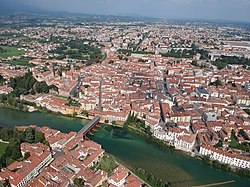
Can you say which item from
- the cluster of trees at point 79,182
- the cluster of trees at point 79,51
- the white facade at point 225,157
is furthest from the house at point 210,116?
the cluster of trees at point 79,51

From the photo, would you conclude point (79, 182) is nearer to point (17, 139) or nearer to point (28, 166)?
point (28, 166)

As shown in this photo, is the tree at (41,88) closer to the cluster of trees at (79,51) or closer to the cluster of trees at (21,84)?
the cluster of trees at (21,84)

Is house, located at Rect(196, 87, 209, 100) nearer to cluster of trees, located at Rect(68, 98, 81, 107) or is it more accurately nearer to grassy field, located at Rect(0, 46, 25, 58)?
cluster of trees, located at Rect(68, 98, 81, 107)

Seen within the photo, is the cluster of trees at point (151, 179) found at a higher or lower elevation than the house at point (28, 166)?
lower

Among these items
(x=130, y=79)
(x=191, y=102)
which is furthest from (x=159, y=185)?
(x=130, y=79)

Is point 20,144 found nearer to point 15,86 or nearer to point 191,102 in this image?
point 15,86

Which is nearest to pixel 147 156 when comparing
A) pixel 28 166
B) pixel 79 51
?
pixel 28 166
